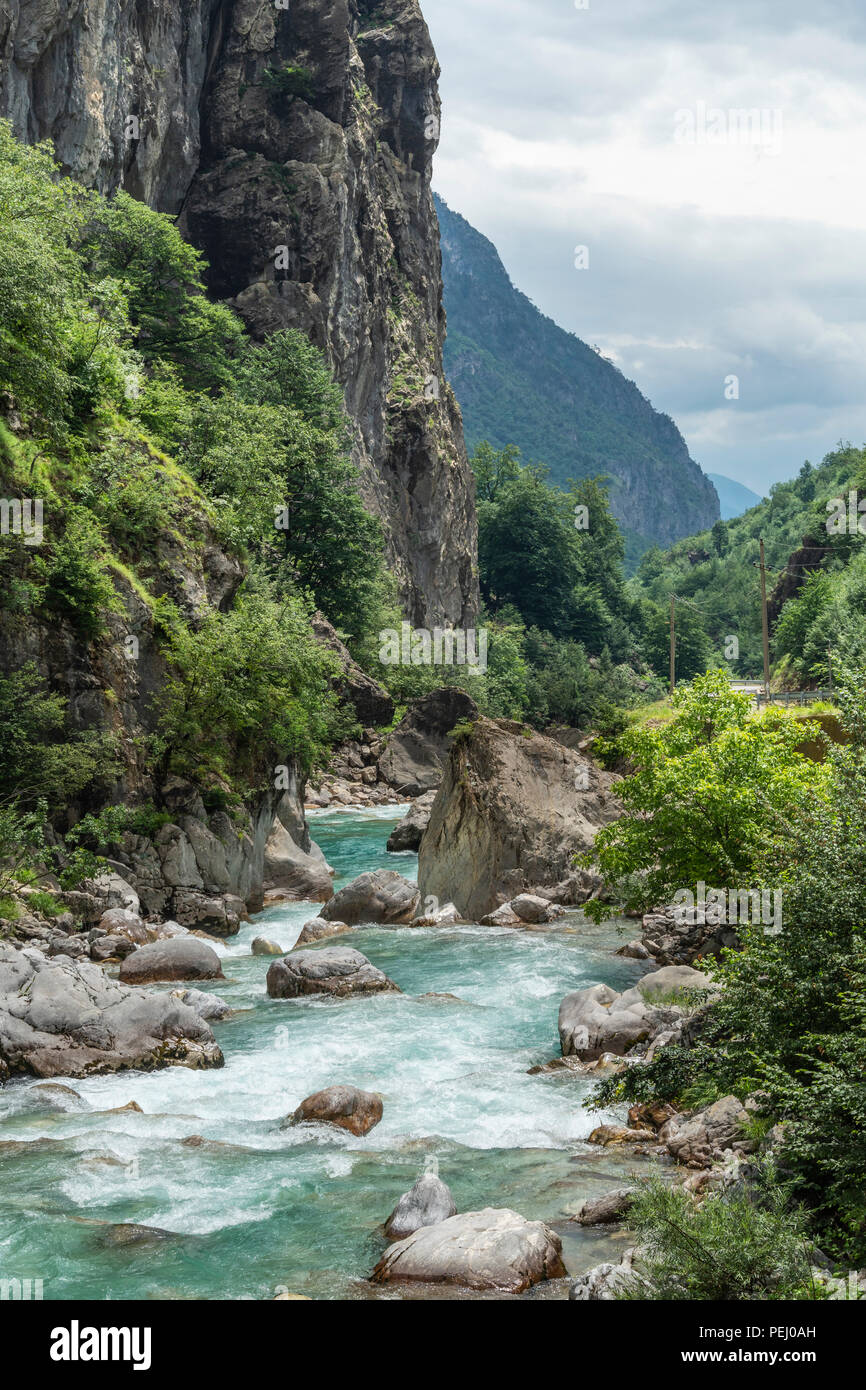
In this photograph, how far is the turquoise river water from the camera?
8703 mm

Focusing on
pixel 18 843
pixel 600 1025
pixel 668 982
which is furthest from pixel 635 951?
pixel 18 843

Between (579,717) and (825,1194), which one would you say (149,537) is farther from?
(579,717)

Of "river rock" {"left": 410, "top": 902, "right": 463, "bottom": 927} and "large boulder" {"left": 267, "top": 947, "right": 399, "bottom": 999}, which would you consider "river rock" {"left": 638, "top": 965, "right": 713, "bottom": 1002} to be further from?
"river rock" {"left": 410, "top": 902, "right": 463, "bottom": 927}

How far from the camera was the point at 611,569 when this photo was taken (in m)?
110

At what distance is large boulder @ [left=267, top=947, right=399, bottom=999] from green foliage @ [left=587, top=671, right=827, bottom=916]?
3.81m

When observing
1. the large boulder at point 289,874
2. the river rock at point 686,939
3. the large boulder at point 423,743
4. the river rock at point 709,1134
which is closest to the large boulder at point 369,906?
the large boulder at point 289,874

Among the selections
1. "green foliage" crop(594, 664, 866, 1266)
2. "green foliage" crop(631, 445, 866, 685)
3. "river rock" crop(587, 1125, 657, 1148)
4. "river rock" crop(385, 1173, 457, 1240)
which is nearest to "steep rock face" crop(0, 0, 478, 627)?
"green foliage" crop(631, 445, 866, 685)

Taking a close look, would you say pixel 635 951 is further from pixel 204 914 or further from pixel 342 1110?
pixel 342 1110

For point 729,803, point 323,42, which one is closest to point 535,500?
point 323,42

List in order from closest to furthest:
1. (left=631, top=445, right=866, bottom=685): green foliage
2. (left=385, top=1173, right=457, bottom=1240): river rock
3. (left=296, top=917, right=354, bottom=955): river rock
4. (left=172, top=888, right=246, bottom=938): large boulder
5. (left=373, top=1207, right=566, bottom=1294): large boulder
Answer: (left=373, top=1207, right=566, bottom=1294): large boulder < (left=385, top=1173, right=457, bottom=1240): river rock < (left=296, top=917, right=354, bottom=955): river rock < (left=172, top=888, right=246, bottom=938): large boulder < (left=631, top=445, right=866, bottom=685): green foliage

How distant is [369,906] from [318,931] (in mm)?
1830

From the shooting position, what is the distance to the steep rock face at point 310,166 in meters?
40.4
